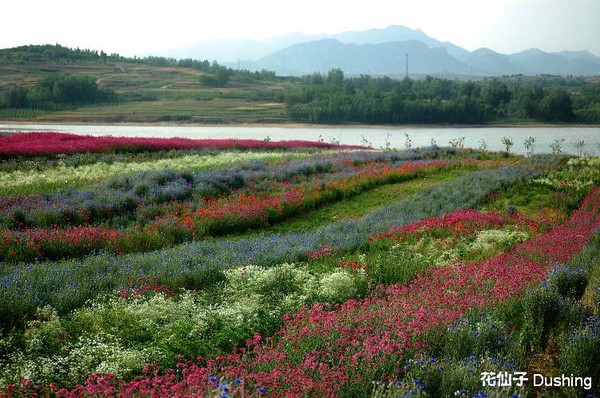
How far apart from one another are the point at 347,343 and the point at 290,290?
3643 millimetres

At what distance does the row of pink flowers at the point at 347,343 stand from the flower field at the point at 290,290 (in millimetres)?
37

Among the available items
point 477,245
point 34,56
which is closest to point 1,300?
point 477,245

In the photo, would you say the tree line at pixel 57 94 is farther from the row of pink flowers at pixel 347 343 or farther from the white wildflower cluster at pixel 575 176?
the row of pink flowers at pixel 347 343

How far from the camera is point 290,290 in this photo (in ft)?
34.4

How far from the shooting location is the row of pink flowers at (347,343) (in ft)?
19.0

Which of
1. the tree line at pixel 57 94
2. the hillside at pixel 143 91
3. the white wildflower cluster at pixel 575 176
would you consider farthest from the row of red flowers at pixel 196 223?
the tree line at pixel 57 94

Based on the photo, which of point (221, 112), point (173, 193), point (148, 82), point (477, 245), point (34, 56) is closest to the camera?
point (477, 245)

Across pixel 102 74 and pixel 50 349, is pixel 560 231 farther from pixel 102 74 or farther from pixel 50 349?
pixel 102 74

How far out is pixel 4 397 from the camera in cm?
579

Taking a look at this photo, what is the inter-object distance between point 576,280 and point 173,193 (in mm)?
15485

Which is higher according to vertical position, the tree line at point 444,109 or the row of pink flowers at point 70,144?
the tree line at point 444,109

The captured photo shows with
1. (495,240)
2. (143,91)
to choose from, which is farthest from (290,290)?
(143,91)

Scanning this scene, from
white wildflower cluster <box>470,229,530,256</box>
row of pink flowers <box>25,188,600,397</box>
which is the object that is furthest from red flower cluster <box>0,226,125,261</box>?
white wildflower cluster <box>470,229,530,256</box>

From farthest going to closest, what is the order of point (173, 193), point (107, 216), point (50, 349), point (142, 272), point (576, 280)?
point (173, 193), point (107, 216), point (142, 272), point (576, 280), point (50, 349)
